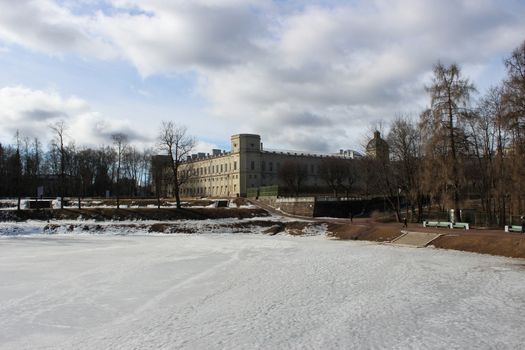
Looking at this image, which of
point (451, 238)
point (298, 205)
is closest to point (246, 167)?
point (298, 205)

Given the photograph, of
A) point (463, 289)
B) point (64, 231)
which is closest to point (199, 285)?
point (463, 289)

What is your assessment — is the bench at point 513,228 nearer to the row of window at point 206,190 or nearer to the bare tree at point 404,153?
the bare tree at point 404,153

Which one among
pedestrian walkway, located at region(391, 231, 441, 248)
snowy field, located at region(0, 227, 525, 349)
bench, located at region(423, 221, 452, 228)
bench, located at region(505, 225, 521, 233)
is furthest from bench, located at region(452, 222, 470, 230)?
snowy field, located at region(0, 227, 525, 349)

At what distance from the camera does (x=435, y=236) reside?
34.0 meters

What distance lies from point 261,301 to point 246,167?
107085 mm

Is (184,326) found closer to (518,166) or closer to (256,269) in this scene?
(256,269)

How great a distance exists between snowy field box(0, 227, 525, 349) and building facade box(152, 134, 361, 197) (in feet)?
298

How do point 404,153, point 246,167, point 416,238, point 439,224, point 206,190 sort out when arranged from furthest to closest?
point 206,190, point 246,167, point 404,153, point 439,224, point 416,238

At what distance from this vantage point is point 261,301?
51.8 ft

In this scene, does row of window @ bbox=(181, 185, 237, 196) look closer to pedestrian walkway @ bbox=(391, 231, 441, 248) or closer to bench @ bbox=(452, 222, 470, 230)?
bench @ bbox=(452, 222, 470, 230)

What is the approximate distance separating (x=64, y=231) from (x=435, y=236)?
34.3m

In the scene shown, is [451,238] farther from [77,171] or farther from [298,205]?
[77,171]

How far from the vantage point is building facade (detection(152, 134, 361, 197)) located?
403ft

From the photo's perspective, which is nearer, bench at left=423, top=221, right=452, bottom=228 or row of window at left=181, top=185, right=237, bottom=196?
bench at left=423, top=221, right=452, bottom=228
